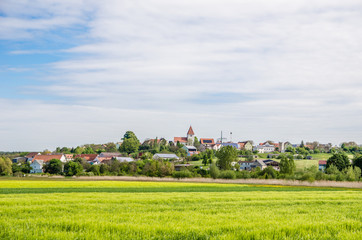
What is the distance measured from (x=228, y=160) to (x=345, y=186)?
110 feet

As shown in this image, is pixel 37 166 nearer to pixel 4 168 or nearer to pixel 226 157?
pixel 4 168

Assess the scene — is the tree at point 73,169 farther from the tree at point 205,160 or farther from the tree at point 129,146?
the tree at point 129,146

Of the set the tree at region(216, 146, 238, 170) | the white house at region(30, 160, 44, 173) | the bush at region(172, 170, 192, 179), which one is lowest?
the white house at region(30, 160, 44, 173)

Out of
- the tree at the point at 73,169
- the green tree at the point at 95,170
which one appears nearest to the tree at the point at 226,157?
the green tree at the point at 95,170

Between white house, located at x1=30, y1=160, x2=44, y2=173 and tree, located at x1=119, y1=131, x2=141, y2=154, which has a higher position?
tree, located at x1=119, y1=131, x2=141, y2=154

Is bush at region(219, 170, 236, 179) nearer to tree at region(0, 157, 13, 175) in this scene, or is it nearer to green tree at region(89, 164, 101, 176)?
green tree at region(89, 164, 101, 176)

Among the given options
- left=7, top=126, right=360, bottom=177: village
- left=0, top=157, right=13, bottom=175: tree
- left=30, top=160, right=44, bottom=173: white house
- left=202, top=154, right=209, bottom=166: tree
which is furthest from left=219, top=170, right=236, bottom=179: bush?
left=30, top=160, right=44, bottom=173: white house

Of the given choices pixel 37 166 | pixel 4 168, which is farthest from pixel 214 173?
pixel 37 166

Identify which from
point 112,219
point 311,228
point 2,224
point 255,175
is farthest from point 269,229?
point 255,175

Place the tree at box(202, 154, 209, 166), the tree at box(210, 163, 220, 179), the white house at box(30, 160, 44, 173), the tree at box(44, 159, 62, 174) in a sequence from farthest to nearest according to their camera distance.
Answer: the white house at box(30, 160, 44, 173) < the tree at box(202, 154, 209, 166) < the tree at box(44, 159, 62, 174) < the tree at box(210, 163, 220, 179)

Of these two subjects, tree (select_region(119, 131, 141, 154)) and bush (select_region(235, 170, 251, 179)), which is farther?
tree (select_region(119, 131, 141, 154))

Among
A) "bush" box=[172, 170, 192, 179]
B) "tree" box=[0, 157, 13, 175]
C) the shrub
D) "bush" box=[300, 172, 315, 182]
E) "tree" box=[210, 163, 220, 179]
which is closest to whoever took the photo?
"bush" box=[300, 172, 315, 182]

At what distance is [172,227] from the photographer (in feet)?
33.0

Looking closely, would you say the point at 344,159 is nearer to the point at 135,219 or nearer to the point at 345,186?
the point at 345,186
